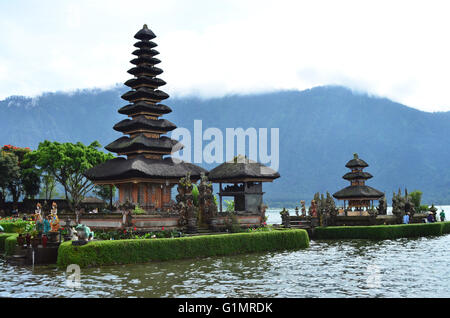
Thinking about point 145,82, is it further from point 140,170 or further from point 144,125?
point 140,170

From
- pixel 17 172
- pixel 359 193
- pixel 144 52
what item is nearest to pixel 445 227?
pixel 359 193

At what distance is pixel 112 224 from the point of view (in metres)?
34.8

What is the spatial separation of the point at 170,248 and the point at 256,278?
8.46 meters

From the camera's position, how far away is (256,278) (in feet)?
73.2

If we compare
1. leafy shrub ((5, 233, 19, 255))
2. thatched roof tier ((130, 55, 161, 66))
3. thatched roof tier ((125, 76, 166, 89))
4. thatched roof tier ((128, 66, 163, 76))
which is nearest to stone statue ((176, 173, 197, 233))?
leafy shrub ((5, 233, 19, 255))

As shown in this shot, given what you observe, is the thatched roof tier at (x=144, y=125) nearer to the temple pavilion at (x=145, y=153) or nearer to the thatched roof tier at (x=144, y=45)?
the temple pavilion at (x=145, y=153)

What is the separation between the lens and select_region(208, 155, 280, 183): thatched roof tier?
1934 inches

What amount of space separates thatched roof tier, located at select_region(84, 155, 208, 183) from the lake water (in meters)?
17.0

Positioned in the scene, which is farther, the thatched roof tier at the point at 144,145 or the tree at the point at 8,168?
the tree at the point at 8,168

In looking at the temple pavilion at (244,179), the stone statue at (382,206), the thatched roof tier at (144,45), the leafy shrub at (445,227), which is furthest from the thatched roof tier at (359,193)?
the thatched roof tier at (144,45)

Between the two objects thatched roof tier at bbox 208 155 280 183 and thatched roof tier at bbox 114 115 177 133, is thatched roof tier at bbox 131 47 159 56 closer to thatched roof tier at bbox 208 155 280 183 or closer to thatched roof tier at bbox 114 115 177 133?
thatched roof tier at bbox 114 115 177 133

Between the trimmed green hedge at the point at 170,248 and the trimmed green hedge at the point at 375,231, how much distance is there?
12116 millimetres

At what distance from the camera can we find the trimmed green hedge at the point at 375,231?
154ft

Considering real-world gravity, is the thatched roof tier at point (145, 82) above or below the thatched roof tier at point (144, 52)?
below
